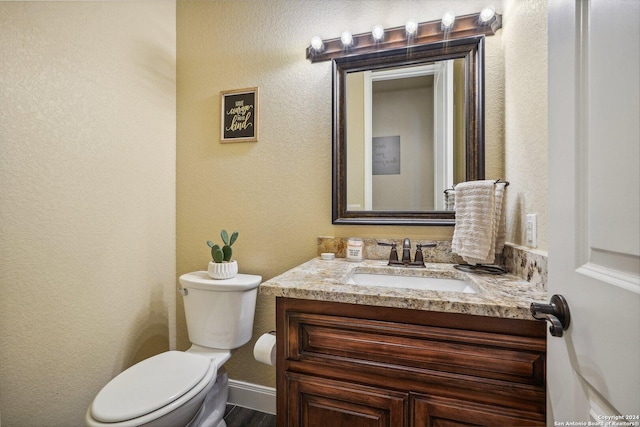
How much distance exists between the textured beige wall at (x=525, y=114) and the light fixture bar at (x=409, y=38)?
0.34 feet

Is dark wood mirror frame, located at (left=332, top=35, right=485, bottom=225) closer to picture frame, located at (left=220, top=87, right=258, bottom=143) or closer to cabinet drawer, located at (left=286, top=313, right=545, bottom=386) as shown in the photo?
picture frame, located at (left=220, top=87, right=258, bottom=143)

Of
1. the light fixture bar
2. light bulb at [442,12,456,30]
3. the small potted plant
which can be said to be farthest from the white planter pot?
light bulb at [442,12,456,30]

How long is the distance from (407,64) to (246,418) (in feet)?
7.02

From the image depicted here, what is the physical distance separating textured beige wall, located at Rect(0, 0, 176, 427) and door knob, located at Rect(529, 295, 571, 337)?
1.72m

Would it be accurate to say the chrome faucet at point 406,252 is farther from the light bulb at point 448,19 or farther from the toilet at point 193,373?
the light bulb at point 448,19

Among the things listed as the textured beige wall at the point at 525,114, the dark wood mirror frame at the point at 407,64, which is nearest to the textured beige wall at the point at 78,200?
the dark wood mirror frame at the point at 407,64

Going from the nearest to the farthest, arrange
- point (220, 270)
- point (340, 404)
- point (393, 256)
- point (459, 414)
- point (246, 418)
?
point (459, 414) < point (340, 404) < point (393, 256) < point (220, 270) < point (246, 418)

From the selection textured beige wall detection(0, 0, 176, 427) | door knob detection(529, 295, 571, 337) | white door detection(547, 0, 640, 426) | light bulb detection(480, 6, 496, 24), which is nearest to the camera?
white door detection(547, 0, 640, 426)

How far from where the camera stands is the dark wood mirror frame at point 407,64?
1.31 m

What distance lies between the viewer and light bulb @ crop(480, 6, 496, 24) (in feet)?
4.17

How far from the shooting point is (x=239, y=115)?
1693 mm

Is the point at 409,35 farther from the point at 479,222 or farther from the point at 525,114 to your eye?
the point at 479,222

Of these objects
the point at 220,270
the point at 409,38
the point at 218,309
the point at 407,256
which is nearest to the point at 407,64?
the point at 409,38

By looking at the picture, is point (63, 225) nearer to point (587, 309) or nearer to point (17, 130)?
point (17, 130)
